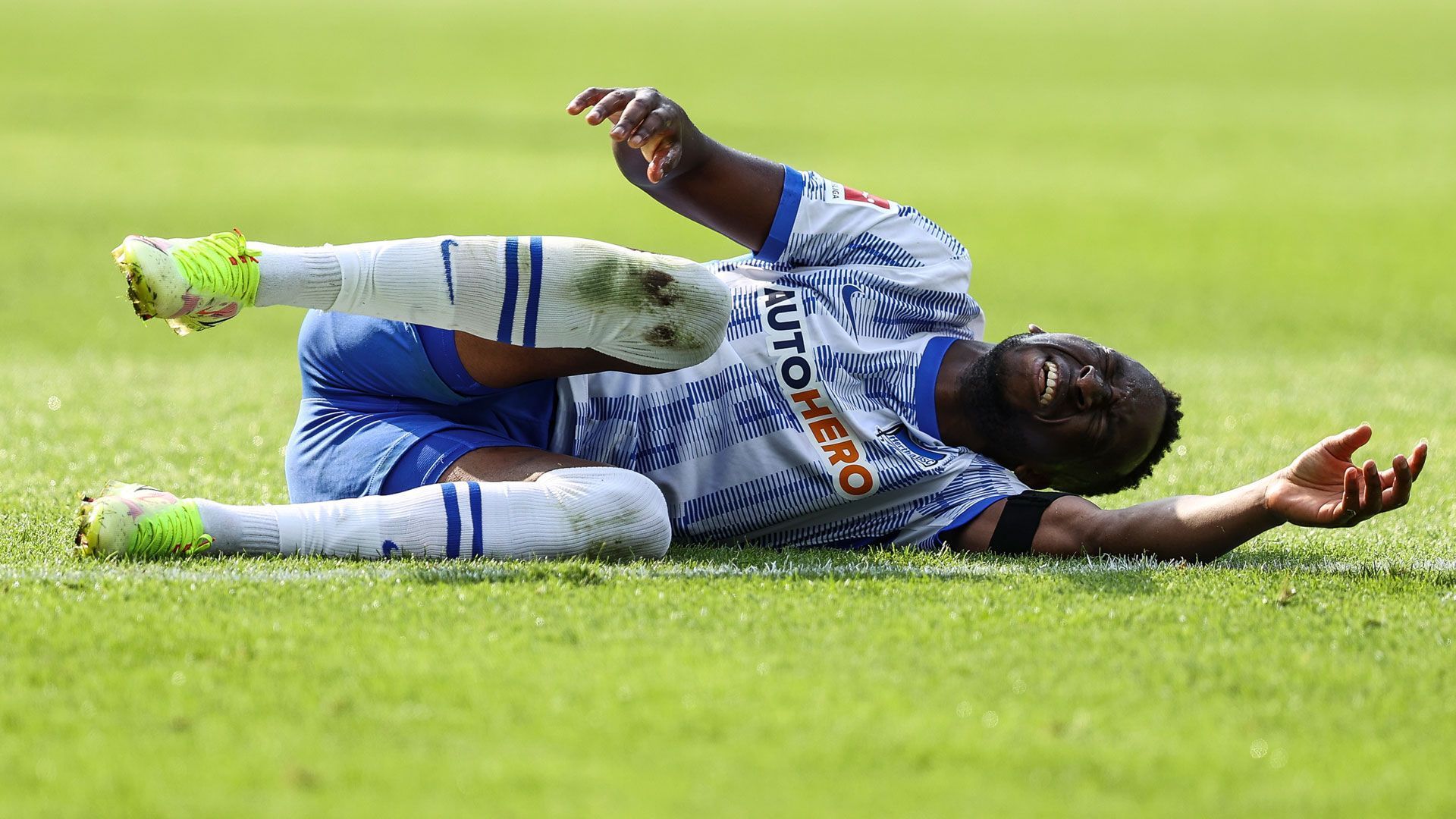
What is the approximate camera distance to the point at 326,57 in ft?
92.0

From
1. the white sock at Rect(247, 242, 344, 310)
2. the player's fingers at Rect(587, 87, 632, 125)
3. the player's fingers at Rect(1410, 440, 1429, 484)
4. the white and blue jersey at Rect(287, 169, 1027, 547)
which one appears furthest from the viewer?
the white and blue jersey at Rect(287, 169, 1027, 547)

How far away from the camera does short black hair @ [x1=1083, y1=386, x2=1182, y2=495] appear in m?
4.26

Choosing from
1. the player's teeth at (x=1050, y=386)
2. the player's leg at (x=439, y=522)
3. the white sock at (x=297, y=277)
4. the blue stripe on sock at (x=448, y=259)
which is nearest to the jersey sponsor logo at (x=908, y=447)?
the player's teeth at (x=1050, y=386)

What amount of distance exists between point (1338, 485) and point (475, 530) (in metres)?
2.05

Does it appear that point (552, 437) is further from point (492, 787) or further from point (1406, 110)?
point (1406, 110)

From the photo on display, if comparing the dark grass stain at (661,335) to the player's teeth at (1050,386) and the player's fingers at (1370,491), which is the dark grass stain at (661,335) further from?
the player's fingers at (1370,491)

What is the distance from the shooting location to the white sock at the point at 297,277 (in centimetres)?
326

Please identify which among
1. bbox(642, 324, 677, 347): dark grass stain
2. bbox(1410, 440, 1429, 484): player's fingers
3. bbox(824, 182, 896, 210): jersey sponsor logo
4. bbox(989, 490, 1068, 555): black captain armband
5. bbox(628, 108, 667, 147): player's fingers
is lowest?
bbox(989, 490, 1068, 555): black captain armband

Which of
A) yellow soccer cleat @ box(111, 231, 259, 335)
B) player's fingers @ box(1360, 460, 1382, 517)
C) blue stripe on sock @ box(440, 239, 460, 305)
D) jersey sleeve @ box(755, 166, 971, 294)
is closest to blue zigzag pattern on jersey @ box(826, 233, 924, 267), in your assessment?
jersey sleeve @ box(755, 166, 971, 294)

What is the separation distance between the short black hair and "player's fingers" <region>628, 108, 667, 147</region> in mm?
1631

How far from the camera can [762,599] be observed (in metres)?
3.14

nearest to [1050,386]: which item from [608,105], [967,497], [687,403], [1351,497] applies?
[967,497]

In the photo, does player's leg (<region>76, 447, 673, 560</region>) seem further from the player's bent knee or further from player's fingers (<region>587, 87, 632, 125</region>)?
player's fingers (<region>587, 87, 632, 125</region>)

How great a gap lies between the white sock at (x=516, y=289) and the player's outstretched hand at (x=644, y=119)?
0.40m
